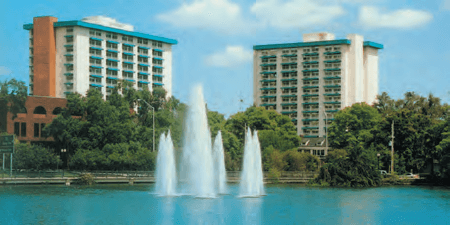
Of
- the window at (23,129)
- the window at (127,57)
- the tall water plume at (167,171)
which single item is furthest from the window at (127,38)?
the tall water plume at (167,171)

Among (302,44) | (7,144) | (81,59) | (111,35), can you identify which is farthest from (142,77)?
(7,144)

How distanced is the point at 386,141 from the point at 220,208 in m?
58.3

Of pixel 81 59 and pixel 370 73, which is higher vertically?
pixel 370 73

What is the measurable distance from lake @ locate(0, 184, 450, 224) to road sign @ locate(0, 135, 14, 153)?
854 centimetres

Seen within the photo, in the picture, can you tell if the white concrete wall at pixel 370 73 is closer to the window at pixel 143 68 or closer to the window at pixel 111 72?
the window at pixel 143 68

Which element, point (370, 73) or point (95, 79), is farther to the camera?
point (370, 73)

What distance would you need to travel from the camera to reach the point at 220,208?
5800 centimetres

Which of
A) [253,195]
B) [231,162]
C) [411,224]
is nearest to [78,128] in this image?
[231,162]

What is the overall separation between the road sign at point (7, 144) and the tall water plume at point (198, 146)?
3176cm

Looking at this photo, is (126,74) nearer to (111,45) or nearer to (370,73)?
(111,45)

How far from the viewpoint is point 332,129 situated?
13850 centimetres

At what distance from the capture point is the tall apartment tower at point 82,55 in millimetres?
154500

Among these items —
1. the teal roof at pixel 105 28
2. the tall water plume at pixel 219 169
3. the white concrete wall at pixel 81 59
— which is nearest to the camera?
the tall water plume at pixel 219 169

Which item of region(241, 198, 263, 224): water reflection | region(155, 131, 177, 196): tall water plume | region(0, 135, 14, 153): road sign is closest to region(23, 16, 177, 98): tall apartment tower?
region(0, 135, 14, 153): road sign
